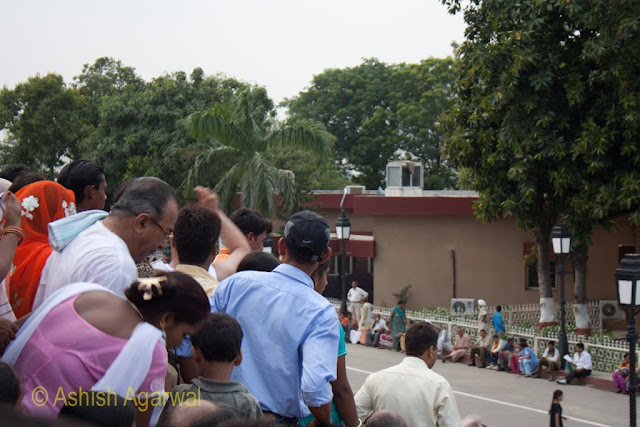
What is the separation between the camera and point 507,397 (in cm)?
1661

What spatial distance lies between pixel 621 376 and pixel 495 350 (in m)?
3.65

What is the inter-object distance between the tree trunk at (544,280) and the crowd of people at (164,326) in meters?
17.8

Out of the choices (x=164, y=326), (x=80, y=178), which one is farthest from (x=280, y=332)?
(x=80, y=178)

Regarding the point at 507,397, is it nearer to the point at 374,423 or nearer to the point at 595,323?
the point at 595,323

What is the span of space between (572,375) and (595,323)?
719 cm

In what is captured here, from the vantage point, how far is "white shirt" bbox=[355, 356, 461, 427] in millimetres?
4672

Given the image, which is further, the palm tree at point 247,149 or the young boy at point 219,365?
the palm tree at point 247,149

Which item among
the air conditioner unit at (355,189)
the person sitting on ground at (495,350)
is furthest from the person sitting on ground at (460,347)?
the air conditioner unit at (355,189)

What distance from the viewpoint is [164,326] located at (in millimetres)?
3023

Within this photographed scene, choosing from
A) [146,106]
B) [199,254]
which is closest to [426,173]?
[146,106]

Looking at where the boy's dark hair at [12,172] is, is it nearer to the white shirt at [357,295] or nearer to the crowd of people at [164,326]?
the crowd of people at [164,326]

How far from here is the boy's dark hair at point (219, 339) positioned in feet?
11.6

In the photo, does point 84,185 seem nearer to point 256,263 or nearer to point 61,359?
point 256,263

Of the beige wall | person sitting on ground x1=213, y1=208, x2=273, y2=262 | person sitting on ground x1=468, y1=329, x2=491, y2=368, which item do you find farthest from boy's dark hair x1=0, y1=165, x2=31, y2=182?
the beige wall
